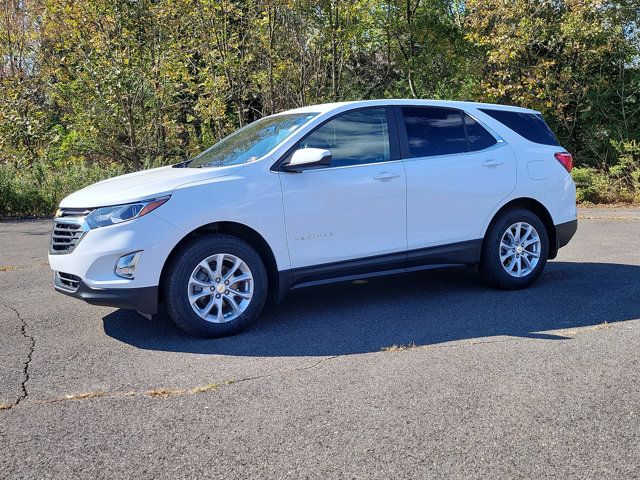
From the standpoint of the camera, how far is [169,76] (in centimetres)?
1584

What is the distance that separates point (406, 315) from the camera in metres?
6.02

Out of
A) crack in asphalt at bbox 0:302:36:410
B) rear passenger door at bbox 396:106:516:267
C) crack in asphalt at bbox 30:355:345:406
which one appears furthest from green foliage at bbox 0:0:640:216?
crack in asphalt at bbox 30:355:345:406

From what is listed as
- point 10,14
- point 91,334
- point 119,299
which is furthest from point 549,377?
point 10,14

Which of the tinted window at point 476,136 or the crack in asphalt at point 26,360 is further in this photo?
the tinted window at point 476,136

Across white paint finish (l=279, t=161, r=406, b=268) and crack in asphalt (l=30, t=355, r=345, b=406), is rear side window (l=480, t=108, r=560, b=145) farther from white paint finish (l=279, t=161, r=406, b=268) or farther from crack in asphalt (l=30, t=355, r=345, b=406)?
crack in asphalt (l=30, t=355, r=345, b=406)

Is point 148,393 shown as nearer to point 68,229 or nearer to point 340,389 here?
point 340,389

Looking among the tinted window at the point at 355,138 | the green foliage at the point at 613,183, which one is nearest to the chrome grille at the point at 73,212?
the tinted window at the point at 355,138

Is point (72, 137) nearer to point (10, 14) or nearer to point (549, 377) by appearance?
point (10, 14)

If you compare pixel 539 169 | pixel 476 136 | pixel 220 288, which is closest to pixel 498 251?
pixel 539 169

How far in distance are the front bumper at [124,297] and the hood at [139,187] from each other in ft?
2.13

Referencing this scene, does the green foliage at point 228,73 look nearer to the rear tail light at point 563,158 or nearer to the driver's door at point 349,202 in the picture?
the rear tail light at point 563,158

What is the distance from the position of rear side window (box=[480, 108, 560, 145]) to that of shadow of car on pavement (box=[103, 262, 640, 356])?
149cm

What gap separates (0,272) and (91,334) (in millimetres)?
3522

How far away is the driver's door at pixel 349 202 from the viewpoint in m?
5.72
